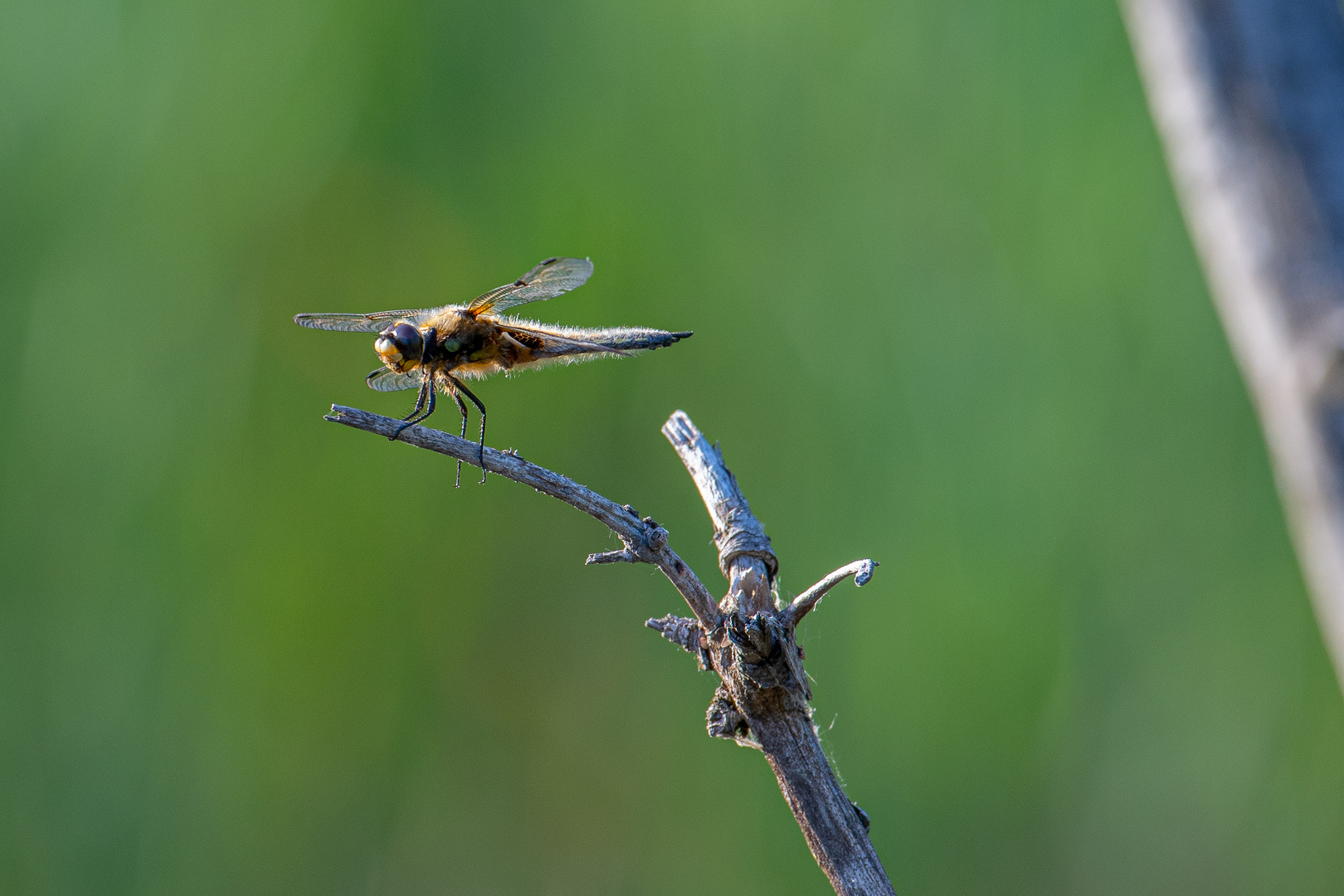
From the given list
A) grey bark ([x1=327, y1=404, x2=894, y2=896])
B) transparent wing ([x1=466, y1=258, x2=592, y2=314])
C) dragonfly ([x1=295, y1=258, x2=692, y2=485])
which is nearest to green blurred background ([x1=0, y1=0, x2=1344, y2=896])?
transparent wing ([x1=466, y1=258, x2=592, y2=314])

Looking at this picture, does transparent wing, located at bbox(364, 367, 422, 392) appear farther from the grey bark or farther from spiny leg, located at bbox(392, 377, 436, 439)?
the grey bark

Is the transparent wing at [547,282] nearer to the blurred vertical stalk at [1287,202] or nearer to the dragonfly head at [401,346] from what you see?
the dragonfly head at [401,346]

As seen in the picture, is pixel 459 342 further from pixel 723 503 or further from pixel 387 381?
pixel 723 503

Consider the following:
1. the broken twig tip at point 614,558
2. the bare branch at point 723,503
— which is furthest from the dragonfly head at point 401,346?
the broken twig tip at point 614,558

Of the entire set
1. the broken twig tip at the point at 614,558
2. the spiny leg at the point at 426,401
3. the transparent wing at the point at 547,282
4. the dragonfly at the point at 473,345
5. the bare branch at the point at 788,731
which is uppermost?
the transparent wing at the point at 547,282

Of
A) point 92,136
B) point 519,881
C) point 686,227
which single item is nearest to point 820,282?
point 686,227

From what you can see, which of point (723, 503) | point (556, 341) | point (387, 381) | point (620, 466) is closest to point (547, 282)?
point (556, 341)

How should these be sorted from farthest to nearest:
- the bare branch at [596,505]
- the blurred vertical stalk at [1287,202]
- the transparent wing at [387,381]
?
the transparent wing at [387,381]
the blurred vertical stalk at [1287,202]
the bare branch at [596,505]
